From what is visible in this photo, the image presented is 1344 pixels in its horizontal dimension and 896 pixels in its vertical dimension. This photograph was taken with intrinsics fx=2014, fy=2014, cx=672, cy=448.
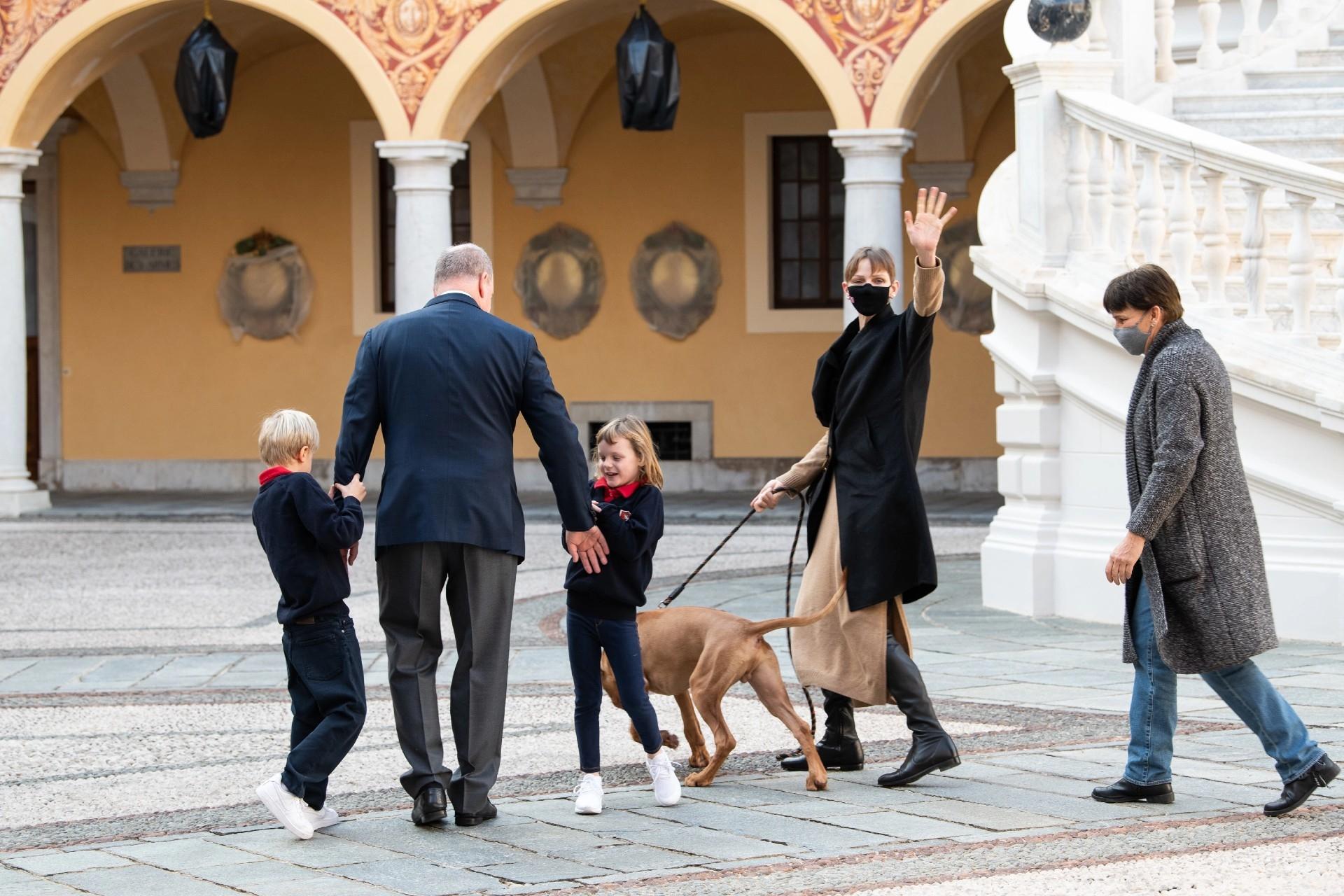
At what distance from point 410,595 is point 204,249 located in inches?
649

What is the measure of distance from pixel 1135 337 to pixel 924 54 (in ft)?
35.7

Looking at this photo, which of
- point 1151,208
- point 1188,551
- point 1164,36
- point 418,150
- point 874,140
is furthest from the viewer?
point 418,150

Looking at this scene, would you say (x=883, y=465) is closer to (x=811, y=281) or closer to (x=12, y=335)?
(x=12, y=335)

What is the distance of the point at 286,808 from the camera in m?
4.96

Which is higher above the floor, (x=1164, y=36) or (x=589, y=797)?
(x=1164, y=36)

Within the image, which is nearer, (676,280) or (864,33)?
(864,33)

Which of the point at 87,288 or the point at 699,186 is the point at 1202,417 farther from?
the point at 87,288

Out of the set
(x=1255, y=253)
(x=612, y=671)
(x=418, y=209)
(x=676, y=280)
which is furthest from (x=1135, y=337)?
(x=676, y=280)

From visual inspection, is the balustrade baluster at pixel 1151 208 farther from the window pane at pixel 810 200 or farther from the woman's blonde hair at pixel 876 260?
the window pane at pixel 810 200

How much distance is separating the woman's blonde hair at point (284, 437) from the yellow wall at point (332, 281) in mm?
14454

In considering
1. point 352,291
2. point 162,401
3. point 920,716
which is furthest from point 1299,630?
point 162,401

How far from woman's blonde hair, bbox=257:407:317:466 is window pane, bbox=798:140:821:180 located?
49.3 feet

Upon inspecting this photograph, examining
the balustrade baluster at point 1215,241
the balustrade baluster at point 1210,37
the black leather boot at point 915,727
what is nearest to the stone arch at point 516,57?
the balustrade baluster at point 1210,37

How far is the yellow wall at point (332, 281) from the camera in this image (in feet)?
65.0
